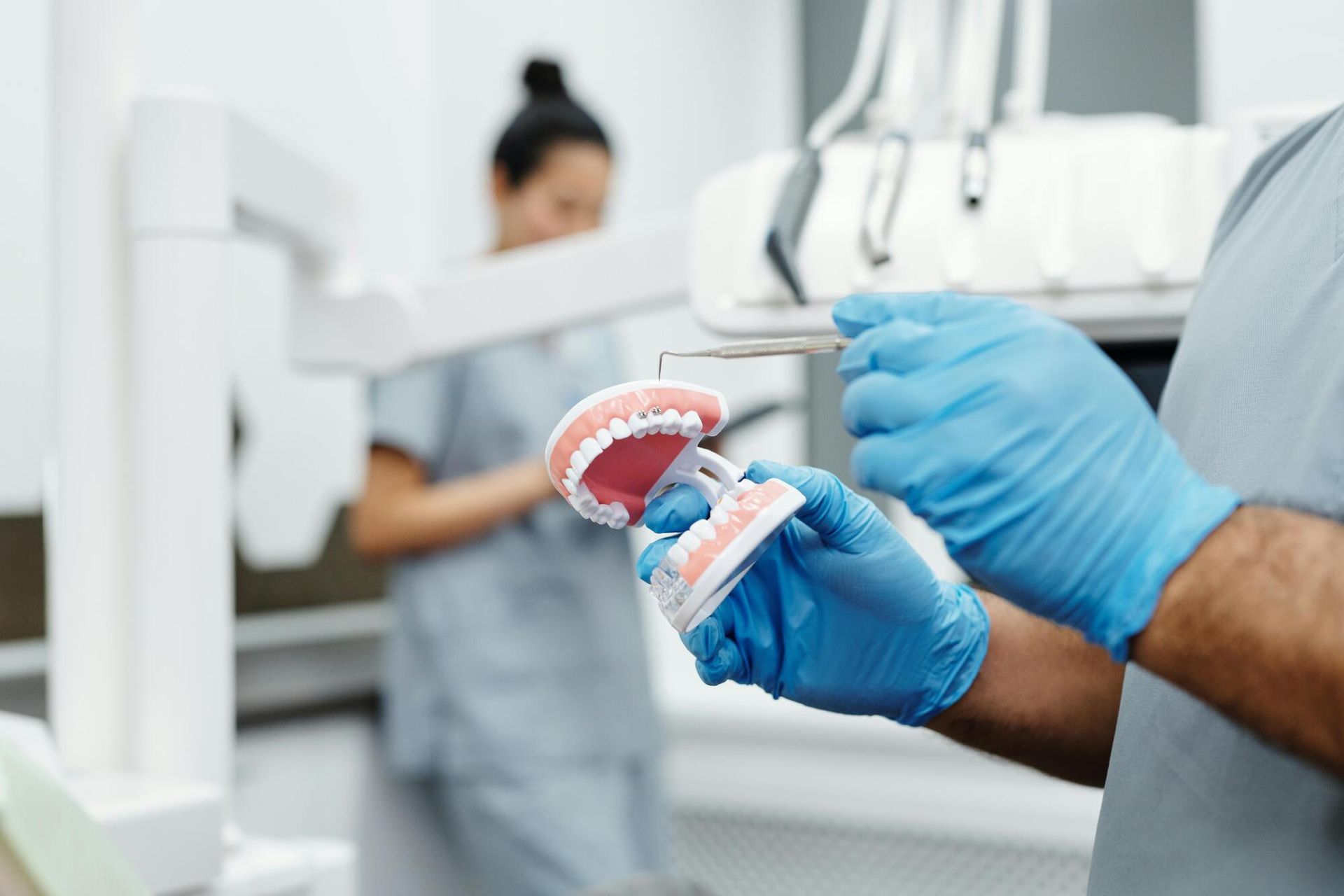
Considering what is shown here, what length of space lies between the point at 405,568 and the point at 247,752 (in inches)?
11.4

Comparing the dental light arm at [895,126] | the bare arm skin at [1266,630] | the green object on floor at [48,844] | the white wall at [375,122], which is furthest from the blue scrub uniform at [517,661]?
the bare arm skin at [1266,630]

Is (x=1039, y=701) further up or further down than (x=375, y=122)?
further down

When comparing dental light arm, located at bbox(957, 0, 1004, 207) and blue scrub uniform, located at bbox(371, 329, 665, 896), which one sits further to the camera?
blue scrub uniform, located at bbox(371, 329, 665, 896)

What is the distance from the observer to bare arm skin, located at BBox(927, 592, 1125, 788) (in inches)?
25.6

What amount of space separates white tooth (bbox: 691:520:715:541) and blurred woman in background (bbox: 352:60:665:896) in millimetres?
881

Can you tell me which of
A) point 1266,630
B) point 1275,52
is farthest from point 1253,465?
point 1275,52

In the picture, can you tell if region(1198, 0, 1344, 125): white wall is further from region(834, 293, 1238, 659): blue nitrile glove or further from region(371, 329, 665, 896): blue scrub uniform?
region(834, 293, 1238, 659): blue nitrile glove

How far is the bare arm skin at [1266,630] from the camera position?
377 millimetres

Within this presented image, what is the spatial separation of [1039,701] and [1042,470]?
290mm

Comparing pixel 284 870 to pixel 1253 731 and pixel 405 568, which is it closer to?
pixel 1253 731

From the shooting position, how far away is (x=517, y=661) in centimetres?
140

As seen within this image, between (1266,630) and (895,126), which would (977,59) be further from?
(1266,630)

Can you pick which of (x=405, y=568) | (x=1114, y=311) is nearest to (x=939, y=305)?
(x=1114, y=311)

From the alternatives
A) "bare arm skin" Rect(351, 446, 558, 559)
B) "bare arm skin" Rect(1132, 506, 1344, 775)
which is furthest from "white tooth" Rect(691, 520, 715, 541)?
"bare arm skin" Rect(351, 446, 558, 559)
